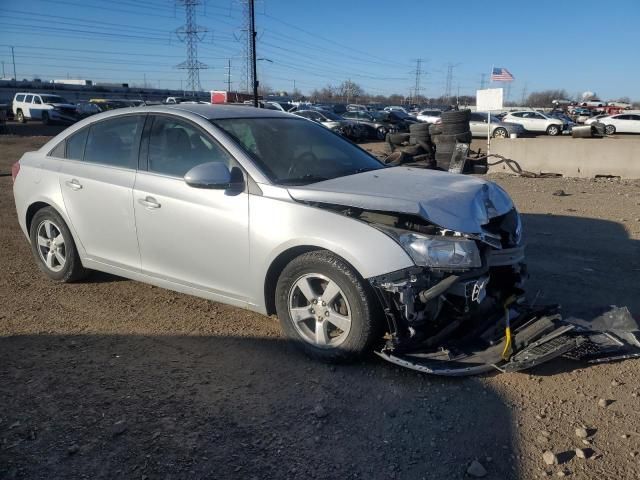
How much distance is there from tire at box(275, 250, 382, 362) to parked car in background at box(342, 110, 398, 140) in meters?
27.9

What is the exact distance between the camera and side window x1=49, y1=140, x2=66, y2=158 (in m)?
5.05

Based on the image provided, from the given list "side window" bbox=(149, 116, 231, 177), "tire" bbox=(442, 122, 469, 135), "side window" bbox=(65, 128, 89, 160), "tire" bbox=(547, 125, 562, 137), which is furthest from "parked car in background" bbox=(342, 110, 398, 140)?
"side window" bbox=(149, 116, 231, 177)

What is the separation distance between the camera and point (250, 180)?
378cm

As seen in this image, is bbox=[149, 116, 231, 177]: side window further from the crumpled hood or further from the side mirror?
the crumpled hood

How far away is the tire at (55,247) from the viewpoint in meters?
4.96

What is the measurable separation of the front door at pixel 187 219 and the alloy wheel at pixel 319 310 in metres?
0.45

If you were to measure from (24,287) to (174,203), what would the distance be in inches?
85.0

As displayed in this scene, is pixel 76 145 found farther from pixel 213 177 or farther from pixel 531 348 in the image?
pixel 531 348

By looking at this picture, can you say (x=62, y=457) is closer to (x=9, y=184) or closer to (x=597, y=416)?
(x=597, y=416)

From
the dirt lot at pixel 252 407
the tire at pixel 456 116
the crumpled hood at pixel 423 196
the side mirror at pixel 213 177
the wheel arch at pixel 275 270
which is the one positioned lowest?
the dirt lot at pixel 252 407

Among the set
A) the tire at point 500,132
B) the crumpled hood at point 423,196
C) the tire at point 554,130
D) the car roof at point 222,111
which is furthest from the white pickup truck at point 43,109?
the crumpled hood at point 423,196

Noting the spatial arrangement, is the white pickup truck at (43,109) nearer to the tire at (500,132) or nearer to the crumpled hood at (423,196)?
the tire at (500,132)

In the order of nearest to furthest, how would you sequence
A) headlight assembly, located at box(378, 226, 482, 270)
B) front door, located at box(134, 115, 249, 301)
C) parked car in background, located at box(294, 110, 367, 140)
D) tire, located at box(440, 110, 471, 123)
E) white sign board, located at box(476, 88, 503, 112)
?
1. headlight assembly, located at box(378, 226, 482, 270)
2. front door, located at box(134, 115, 249, 301)
3. tire, located at box(440, 110, 471, 123)
4. white sign board, located at box(476, 88, 503, 112)
5. parked car in background, located at box(294, 110, 367, 140)

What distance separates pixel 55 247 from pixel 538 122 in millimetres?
34348
